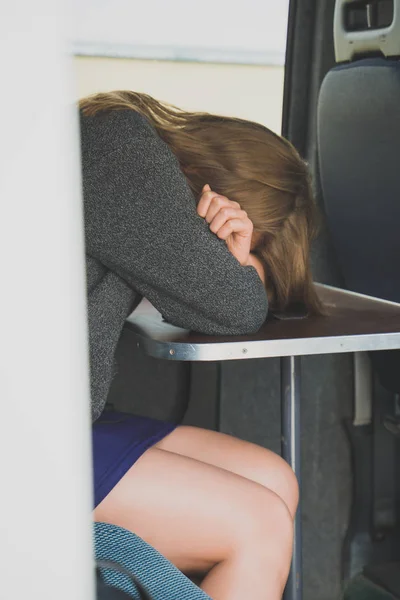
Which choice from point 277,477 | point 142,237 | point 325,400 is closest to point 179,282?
point 142,237

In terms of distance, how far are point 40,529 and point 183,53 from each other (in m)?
2.21

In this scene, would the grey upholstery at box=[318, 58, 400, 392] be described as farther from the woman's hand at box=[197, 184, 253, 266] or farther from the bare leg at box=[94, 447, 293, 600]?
the bare leg at box=[94, 447, 293, 600]

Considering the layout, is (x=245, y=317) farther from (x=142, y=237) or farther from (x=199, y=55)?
(x=199, y=55)

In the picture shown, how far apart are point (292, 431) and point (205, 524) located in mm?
499

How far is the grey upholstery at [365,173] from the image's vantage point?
170cm

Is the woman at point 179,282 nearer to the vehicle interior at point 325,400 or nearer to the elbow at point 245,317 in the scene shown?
the elbow at point 245,317

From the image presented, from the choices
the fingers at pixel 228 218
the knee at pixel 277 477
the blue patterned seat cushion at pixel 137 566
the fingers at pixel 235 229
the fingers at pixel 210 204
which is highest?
the fingers at pixel 210 204

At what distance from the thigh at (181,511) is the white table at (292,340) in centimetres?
19

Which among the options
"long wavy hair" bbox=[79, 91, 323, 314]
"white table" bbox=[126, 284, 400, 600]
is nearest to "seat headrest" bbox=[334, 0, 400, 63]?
"long wavy hair" bbox=[79, 91, 323, 314]

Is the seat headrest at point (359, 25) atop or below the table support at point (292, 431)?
atop

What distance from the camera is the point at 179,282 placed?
1282mm

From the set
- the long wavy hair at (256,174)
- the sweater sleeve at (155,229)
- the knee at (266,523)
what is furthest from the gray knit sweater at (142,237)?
the knee at (266,523)

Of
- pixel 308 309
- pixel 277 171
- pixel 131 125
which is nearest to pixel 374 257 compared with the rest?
pixel 308 309

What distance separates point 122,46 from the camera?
2.29 metres
